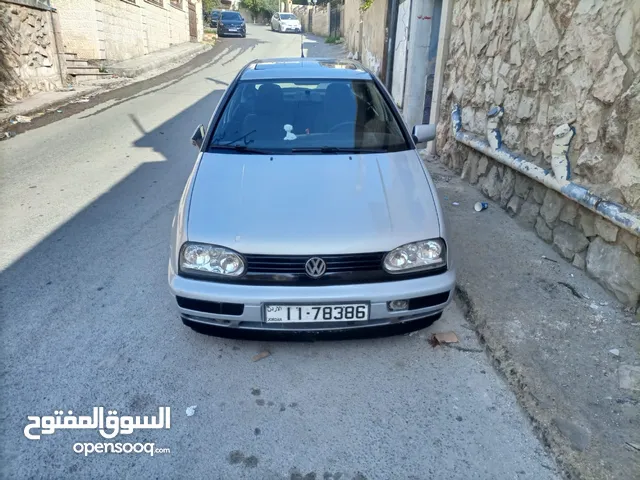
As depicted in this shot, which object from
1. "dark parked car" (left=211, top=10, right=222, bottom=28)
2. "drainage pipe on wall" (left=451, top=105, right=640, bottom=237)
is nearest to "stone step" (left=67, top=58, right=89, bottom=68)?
"drainage pipe on wall" (left=451, top=105, right=640, bottom=237)

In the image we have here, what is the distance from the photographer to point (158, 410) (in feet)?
7.84

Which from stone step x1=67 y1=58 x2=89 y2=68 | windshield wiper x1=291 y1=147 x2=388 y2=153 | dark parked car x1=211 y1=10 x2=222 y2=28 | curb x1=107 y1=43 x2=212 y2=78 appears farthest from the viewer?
dark parked car x1=211 y1=10 x2=222 y2=28

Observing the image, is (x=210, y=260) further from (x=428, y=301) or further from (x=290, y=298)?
(x=428, y=301)

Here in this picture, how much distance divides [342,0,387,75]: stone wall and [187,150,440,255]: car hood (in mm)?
9959

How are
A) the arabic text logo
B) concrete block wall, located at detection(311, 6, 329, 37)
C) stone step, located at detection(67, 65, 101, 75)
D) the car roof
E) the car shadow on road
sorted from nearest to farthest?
the arabic text logo, the car shadow on road, the car roof, stone step, located at detection(67, 65, 101, 75), concrete block wall, located at detection(311, 6, 329, 37)

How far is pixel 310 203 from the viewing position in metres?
2.66

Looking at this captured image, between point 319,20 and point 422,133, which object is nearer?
point 422,133

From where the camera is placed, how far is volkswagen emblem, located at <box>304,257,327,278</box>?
241 centimetres

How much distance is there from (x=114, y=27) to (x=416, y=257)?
1637 cm

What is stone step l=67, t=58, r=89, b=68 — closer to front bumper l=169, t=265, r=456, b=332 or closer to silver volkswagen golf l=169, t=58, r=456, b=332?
silver volkswagen golf l=169, t=58, r=456, b=332

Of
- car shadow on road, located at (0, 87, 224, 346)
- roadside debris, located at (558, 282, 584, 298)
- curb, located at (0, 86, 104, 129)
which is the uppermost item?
curb, located at (0, 86, 104, 129)

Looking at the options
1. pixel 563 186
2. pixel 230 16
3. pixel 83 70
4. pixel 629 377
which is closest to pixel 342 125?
pixel 563 186

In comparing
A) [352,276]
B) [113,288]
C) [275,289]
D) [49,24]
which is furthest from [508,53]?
[49,24]

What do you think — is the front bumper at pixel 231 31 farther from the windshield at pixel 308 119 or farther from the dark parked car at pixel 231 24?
the windshield at pixel 308 119
